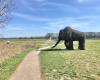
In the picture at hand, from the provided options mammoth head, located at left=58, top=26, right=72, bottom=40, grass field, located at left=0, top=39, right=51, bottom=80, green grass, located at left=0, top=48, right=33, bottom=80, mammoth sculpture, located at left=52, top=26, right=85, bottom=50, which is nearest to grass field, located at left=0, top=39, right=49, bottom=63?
grass field, located at left=0, top=39, right=51, bottom=80

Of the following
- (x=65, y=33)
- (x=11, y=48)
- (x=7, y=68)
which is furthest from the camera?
(x=11, y=48)

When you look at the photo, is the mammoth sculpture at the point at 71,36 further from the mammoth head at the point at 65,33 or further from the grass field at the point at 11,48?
the grass field at the point at 11,48

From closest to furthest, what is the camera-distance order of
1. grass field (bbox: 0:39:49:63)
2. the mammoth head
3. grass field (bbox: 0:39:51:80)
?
grass field (bbox: 0:39:51:80), grass field (bbox: 0:39:49:63), the mammoth head

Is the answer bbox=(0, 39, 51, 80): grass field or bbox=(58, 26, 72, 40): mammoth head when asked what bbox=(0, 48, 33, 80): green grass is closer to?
bbox=(0, 39, 51, 80): grass field

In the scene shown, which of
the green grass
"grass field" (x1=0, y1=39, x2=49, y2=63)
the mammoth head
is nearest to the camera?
the green grass

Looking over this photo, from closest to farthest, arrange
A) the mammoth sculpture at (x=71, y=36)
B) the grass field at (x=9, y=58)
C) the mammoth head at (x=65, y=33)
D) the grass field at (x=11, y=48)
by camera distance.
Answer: the grass field at (x=9, y=58), the grass field at (x=11, y=48), the mammoth sculpture at (x=71, y=36), the mammoth head at (x=65, y=33)

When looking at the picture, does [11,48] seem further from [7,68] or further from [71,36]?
[7,68]

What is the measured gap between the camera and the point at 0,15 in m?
25.7

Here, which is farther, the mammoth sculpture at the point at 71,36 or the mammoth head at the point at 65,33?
the mammoth head at the point at 65,33

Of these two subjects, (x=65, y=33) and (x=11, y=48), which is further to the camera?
(x=11, y=48)

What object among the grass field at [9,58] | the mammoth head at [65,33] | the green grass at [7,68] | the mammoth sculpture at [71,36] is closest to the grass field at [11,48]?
the grass field at [9,58]

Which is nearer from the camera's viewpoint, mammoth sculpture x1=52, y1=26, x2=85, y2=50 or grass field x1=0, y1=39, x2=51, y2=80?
grass field x1=0, y1=39, x2=51, y2=80

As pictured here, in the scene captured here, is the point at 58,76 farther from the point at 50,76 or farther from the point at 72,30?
the point at 72,30

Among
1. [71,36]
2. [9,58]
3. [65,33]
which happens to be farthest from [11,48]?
[9,58]
